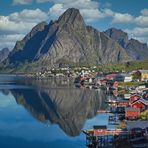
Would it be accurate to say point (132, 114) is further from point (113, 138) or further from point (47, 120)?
point (113, 138)

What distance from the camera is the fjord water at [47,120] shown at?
3616 centimetres

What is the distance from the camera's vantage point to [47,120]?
156ft

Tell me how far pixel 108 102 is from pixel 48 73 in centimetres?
13033

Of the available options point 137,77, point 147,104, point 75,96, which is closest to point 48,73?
point 137,77

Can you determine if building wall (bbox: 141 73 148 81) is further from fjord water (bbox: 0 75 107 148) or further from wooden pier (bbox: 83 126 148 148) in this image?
wooden pier (bbox: 83 126 148 148)

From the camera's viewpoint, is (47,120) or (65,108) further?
(65,108)

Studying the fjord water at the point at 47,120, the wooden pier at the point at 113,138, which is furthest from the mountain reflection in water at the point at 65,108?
the wooden pier at the point at 113,138

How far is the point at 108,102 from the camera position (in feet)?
203

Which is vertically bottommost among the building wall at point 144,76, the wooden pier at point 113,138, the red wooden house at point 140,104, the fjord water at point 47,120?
the fjord water at point 47,120

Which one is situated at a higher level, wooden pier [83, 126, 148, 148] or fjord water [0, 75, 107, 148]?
wooden pier [83, 126, 148, 148]

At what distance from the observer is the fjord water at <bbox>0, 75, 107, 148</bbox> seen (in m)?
36.2

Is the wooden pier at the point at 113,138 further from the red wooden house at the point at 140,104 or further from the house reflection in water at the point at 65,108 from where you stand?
the red wooden house at the point at 140,104

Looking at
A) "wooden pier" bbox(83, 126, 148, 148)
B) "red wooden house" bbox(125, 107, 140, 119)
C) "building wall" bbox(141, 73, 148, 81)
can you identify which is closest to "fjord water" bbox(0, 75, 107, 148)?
"wooden pier" bbox(83, 126, 148, 148)

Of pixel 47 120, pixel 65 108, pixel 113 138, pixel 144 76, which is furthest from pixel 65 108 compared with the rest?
Result: pixel 144 76
